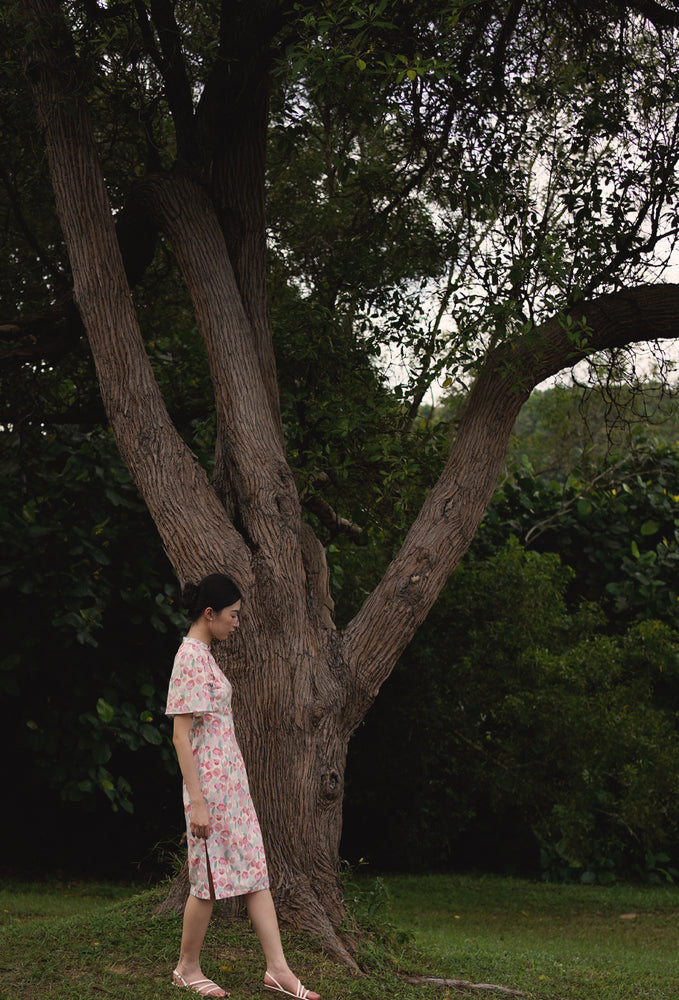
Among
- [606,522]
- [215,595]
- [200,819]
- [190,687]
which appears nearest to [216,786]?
[200,819]

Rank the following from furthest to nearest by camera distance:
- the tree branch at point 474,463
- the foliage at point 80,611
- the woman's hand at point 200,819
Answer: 1. the foliage at point 80,611
2. the tree branch at point 474,463
3. the woman's hand at point 200,819

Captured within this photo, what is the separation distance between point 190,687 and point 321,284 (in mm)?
3958

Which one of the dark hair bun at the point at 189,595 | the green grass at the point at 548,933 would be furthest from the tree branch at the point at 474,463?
the green grass at the point at 548,933

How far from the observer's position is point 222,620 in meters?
4.24

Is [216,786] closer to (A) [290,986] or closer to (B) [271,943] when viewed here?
(B) [271,943]

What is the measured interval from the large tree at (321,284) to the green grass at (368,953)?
1.08 feet

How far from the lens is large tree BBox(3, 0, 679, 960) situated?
194 inches

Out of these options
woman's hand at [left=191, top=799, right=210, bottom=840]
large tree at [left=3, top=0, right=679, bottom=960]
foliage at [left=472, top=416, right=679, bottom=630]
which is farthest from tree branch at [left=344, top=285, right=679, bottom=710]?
foliage at [left=472, top=416, right=679, bottom=630]

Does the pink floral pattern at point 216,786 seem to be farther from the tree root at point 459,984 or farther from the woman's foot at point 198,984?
the tree root at point 459,984

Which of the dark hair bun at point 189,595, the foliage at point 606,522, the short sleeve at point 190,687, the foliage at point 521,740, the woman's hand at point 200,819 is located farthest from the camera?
the foliage at point 606,522

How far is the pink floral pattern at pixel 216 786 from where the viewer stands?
4078mm

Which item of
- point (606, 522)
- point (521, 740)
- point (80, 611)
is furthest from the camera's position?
point (606, 522)

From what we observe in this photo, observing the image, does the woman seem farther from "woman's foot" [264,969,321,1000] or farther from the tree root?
the tree root

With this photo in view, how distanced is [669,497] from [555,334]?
4707 mm
